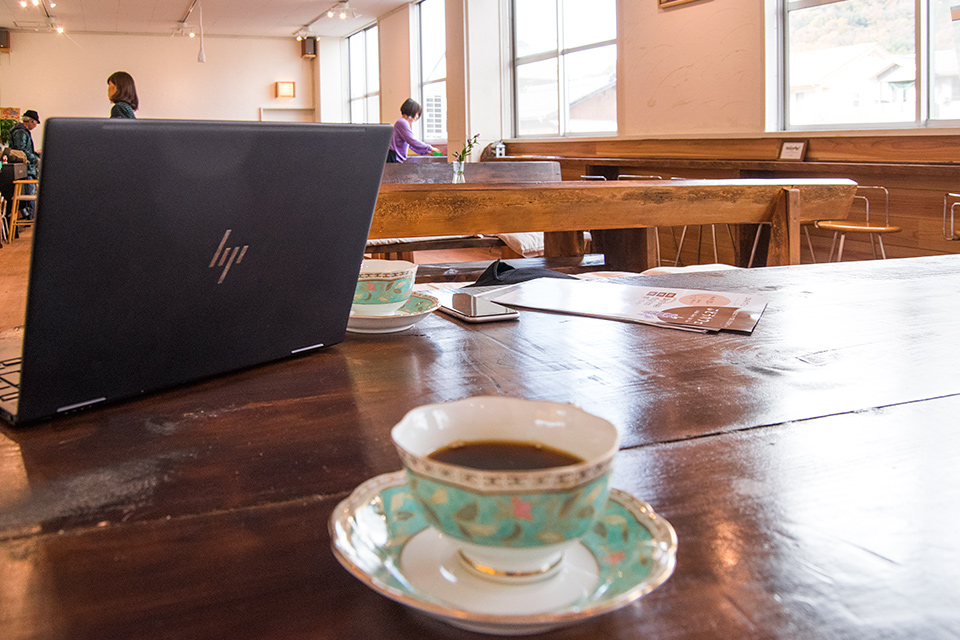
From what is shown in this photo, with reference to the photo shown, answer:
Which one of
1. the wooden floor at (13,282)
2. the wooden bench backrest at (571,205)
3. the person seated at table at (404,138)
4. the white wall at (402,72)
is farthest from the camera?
the person seated at table at (404,138)

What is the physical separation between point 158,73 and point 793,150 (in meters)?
11.3

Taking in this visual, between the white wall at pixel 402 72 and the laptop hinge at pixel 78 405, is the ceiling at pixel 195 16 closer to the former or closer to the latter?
the white wall at pixel 402 72

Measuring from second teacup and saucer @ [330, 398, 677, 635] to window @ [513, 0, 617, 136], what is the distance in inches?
284

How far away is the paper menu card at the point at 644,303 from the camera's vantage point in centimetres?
104

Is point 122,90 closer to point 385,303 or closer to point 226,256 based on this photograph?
point 385,303

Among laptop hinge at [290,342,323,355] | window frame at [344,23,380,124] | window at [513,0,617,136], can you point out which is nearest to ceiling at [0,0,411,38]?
window frame at [344,23,380,124]

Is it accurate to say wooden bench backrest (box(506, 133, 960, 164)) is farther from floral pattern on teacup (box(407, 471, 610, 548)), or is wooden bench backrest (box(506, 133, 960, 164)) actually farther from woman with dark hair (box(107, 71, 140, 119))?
floral pattern on teacup (box(407, 471, 610, 548))

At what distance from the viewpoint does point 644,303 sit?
45.5 inches

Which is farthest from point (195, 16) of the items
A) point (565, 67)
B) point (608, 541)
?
point (608, 541)

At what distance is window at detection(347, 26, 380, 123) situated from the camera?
497 inches

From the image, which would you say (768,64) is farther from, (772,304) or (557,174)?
(772,304)

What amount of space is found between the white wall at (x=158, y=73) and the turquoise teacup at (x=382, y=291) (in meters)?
12.7

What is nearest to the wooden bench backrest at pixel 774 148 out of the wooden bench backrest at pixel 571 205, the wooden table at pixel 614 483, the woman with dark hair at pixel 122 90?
the wooden bench backrest at pixel 571 205

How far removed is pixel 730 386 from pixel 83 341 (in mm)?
551
